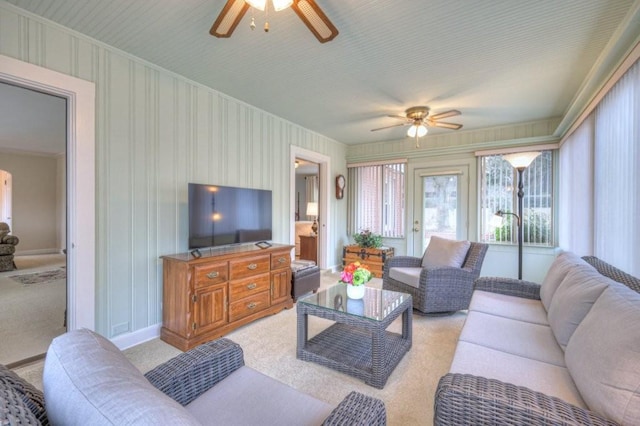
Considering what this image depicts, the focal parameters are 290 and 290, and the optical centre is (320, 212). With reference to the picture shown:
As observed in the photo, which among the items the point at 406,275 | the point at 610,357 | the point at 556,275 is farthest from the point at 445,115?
the point at 610,357

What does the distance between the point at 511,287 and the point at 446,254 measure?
38.2 inches

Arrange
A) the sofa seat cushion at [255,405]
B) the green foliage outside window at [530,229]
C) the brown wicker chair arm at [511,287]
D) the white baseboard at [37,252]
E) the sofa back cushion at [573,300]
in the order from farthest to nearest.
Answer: the white baseboard at [37,252], the green foliage outside window at [530,229], the brown wicker chair arm at [511,287], the sofa back cushion at [573,300], the sofa seat cushion at [255,405]

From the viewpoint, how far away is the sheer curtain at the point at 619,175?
2.09 meters

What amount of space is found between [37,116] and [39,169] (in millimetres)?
4165

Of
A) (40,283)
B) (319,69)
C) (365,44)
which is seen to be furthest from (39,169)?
(365,44)

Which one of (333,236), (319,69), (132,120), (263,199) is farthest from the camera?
(333,236)

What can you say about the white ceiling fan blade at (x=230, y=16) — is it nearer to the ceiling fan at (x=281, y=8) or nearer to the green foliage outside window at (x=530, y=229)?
the ceiling fan at (x=281, y=8)

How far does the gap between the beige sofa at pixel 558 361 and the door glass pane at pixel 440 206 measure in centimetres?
298

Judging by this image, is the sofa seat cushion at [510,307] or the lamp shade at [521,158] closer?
the sofa seat cushion at [510,307]

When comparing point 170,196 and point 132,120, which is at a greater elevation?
point 132,120

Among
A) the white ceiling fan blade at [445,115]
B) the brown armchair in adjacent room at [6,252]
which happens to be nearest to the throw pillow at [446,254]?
the white ceiling fan blade at [445,115]

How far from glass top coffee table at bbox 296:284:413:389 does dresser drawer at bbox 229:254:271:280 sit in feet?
2.93

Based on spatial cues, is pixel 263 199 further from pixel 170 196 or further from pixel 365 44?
pixel 365 44

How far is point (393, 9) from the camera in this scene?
2.01 metres
